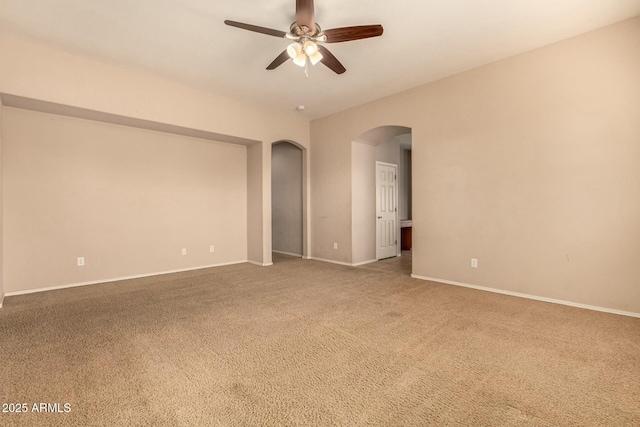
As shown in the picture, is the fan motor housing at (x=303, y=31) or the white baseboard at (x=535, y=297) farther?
the white baseboard at (x=535, y=297)

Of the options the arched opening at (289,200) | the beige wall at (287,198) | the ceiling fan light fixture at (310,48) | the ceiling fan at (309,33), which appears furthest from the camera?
the beige wall at (287,198)

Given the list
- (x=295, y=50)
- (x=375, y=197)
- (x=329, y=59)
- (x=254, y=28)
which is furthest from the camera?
(x=375, y=197)

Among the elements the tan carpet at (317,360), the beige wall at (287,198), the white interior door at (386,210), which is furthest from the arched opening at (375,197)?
the tan carpet at (317,360)

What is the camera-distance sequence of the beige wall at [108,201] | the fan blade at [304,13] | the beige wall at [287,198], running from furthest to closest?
the beige wall at [287,198] < the beige wall at [108,201] < the fan blade at [304,13]

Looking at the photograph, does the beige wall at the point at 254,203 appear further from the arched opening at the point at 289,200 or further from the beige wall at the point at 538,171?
the beige wall at the point at 538,171

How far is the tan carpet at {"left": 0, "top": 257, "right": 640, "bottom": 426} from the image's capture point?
163 centimetres

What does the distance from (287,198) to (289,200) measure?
0.10 meters

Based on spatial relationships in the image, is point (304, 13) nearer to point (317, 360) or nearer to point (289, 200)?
point (317, 360)

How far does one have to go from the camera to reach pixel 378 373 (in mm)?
2008

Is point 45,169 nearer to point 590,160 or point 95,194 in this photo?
point 95,194

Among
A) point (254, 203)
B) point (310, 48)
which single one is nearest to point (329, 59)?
point (310, 48)

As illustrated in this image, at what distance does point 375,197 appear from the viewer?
20.8ft

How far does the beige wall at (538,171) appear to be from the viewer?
10.3 ft

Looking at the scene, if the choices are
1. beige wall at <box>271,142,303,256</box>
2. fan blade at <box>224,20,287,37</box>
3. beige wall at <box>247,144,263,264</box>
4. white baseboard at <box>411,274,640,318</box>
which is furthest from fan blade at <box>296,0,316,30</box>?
beige wall at <box>271,142,303,256</box>
